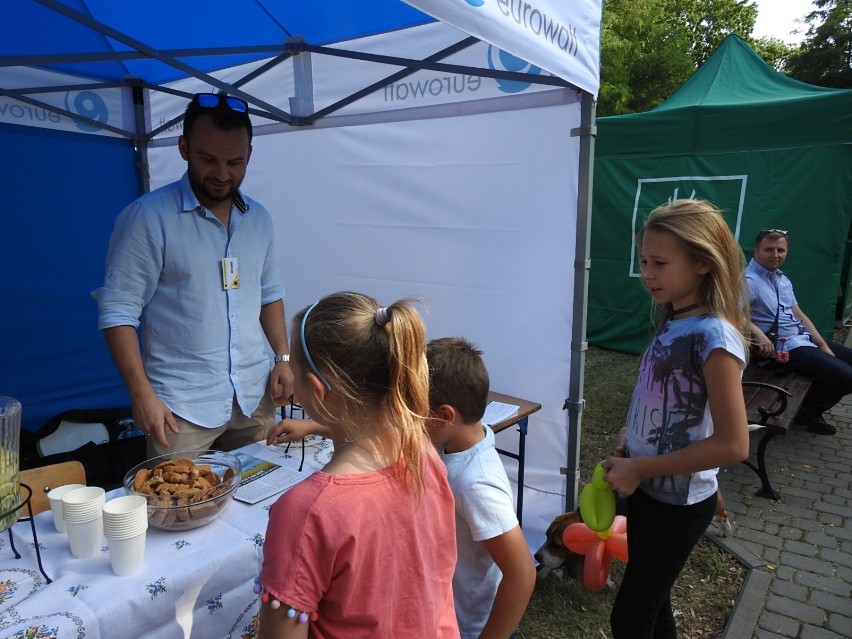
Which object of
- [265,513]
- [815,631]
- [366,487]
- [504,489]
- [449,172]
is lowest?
[815,631]

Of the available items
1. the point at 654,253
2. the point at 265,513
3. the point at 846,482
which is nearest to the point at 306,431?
the point at 265,513

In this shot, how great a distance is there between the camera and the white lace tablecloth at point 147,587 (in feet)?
3.38

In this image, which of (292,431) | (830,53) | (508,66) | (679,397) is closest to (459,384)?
(679,397)

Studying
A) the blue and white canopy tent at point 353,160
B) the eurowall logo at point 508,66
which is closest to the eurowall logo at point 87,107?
the blue and white canopy tent at point 353,160

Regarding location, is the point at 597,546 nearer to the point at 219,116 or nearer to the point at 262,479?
the point at 262,479

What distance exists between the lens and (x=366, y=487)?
0.87 metres

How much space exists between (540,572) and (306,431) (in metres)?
1.45

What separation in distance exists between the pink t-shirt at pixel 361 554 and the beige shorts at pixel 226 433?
3.87 feet

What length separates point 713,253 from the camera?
1450 millimetres

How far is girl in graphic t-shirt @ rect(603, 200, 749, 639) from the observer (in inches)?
55.2

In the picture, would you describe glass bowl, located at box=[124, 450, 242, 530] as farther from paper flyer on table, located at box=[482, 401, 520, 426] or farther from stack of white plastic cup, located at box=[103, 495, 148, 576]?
paper flyer on table, located at box=[482, 401, 520, 426]

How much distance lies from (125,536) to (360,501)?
0.58 metres

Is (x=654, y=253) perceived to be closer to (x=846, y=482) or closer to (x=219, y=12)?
(x=219, y=12)

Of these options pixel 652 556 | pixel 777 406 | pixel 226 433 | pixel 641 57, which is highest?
pixel 641 57
